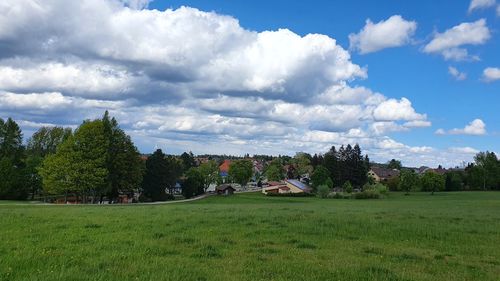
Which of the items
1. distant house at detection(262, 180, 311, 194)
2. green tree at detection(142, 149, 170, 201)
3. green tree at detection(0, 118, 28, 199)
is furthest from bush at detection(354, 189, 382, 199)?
green tree at detection(0, 118, 28, 199)

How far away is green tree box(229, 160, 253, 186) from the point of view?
18138 centimetres

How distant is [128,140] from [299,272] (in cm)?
8238

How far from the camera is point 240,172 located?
7116 inches

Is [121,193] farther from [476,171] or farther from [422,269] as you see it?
[476,171]

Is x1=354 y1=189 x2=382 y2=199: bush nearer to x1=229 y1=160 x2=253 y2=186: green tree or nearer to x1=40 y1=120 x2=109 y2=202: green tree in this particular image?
x1=40 y1=120 x2=109 y2=202: green tree

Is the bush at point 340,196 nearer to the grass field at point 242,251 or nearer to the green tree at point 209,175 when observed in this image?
the green tree at point 209,175

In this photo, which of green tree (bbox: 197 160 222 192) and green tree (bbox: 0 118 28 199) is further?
green tree (bbox: 197 160 222 192)

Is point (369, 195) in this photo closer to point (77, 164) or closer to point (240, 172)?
point (77, 164)

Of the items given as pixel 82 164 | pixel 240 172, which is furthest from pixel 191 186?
pixel 240 172

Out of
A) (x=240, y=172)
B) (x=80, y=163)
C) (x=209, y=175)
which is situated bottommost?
(x=209, y=175)

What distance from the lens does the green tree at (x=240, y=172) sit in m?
181

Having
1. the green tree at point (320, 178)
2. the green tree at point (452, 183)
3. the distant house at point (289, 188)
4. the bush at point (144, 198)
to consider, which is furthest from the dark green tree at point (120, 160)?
the green tree at point (452, 183)

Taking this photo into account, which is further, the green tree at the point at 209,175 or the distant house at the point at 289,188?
the green tree at the point at 209,175

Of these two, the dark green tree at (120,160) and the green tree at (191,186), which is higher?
the dark green tree at (120,160)
